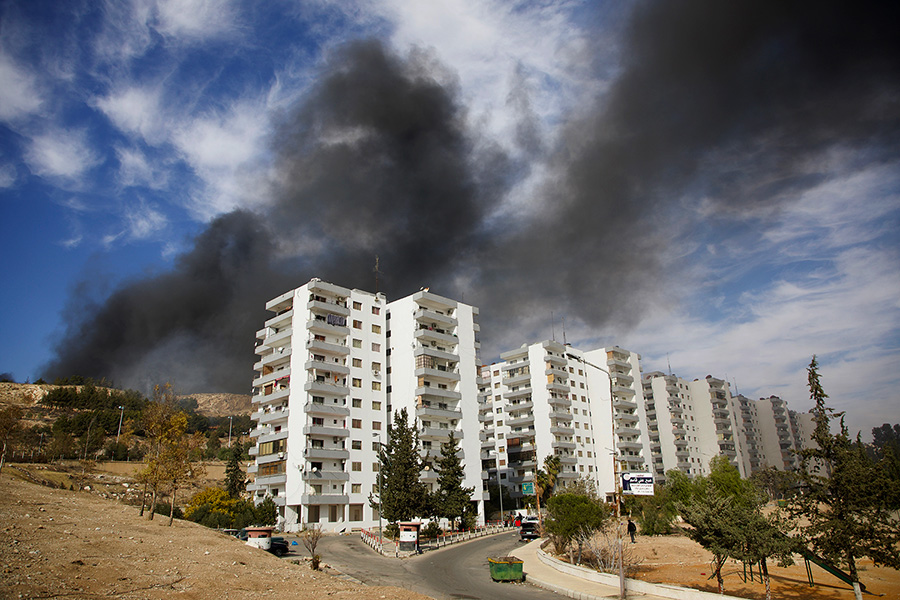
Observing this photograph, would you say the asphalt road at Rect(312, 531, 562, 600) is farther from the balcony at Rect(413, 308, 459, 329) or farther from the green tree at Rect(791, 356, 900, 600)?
the balcony at Rect(413, 308, 459, 329)

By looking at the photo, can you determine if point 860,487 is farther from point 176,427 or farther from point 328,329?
point 328,329

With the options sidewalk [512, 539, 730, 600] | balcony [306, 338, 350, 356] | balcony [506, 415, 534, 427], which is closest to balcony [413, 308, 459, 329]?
balcony [306, 338, 350, 356]

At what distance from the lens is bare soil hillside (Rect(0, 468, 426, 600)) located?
16.7 metres

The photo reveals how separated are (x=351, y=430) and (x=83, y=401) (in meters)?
109

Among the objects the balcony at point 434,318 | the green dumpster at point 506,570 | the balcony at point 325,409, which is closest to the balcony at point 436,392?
the balcony at point 434,318

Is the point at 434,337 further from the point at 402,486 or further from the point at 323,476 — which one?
the point at 402,486

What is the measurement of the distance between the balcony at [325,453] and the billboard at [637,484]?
1841 inches

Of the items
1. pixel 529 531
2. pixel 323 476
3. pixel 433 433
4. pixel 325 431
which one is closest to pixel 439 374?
pixel 433 433

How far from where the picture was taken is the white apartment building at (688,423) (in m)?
129

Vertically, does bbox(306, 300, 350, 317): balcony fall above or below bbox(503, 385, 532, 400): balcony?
above

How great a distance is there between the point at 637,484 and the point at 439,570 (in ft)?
45.2

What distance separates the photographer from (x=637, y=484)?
24.9 metres

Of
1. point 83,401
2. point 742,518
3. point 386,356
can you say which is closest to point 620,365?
point 386,356

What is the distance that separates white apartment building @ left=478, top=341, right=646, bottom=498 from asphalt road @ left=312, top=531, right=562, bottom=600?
45703mm
